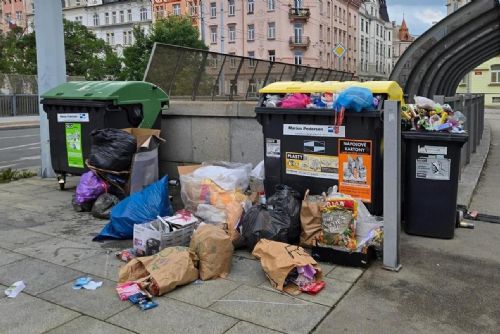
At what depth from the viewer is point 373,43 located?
93.6 m

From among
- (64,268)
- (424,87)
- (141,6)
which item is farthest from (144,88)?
(141,6)

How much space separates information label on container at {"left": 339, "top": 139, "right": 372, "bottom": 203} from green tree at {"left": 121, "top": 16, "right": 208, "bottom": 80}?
129 ft

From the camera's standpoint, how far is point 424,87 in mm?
13109

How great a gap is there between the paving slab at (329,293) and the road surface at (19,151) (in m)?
7.26

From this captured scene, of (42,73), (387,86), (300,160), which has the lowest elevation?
(300,160)

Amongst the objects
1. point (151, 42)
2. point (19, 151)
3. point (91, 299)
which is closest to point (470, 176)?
point (91, 299)

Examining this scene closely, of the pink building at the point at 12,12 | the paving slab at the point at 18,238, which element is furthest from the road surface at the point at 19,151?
Answer: the pink building at the point at 12,12

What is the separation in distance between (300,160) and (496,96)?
52.5 meters

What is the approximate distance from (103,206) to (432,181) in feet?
11.4

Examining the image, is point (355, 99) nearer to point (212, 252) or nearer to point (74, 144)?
point (212, 252)

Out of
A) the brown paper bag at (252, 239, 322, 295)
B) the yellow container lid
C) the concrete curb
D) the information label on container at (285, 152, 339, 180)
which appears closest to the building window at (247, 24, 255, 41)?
the concrete curb

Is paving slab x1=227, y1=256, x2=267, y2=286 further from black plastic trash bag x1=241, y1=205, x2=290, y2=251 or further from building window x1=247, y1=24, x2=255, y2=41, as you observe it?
building window x1=247, y1=24, x2=255, y2=41

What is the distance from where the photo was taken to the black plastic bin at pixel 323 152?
455cm

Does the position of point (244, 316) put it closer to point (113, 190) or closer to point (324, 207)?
point (324, 207)
